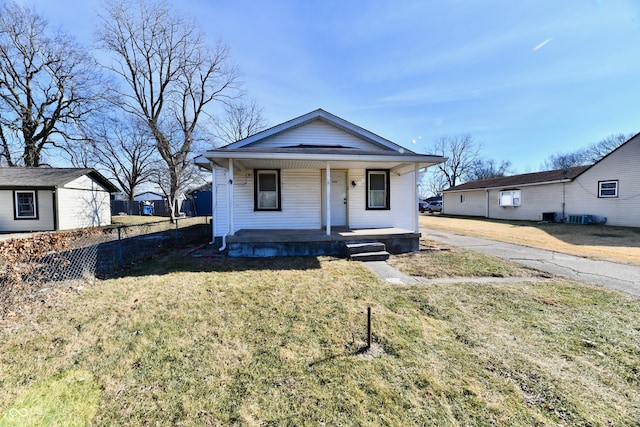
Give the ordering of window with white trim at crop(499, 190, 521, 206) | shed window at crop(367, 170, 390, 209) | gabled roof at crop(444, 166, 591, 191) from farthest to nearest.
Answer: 1. window with white trim at crop(499, 190, 521, 206)
2. gabled roof at crop(444, 166, 591, 191)
3. shed window at crop(367, 170, 390, 209)

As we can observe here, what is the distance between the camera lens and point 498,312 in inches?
149

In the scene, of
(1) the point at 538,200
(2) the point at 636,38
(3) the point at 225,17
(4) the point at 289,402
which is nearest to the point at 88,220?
(3) the point at 225,17

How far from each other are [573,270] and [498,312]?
403cm

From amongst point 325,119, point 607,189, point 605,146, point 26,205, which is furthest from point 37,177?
point 605,146

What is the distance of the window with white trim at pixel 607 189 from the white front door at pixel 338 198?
658 inches


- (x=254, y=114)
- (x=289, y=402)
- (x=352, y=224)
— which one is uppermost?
(x=254, y=114)

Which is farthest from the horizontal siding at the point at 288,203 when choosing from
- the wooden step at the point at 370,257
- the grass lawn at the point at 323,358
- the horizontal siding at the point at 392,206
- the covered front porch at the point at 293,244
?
the grass lawn at the point at 323,358

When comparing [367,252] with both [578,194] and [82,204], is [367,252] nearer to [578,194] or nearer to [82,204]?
[578,194]

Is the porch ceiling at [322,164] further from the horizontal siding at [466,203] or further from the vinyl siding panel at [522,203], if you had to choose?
the horizontal siding at [466,203]

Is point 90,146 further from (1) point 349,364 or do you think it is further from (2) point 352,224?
(1) point 349,364

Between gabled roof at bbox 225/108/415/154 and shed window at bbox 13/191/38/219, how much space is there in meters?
14.2

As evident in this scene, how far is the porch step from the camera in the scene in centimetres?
705

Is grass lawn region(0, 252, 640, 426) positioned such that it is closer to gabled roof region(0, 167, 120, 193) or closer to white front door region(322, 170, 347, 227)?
white front door region(322, 170, 347, 227)

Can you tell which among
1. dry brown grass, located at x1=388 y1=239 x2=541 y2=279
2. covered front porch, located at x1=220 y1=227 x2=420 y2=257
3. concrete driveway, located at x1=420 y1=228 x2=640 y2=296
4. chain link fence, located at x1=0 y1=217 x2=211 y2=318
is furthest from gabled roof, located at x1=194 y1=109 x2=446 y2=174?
concrete driveway, located at x1=420 y1=228 x2=640 y2=296
